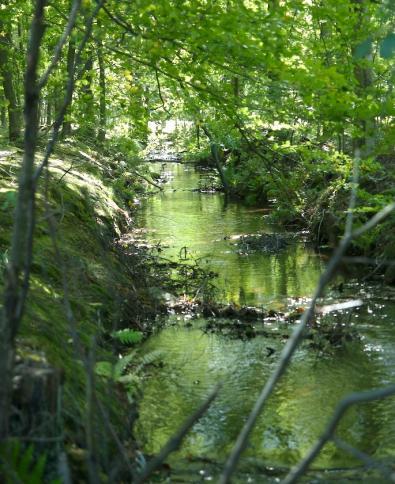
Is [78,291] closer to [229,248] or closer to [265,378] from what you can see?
[265,378]

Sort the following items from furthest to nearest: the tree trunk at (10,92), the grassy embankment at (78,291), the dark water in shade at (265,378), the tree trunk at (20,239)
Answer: the tree trunk at (10,92) < the dark water in shade at (265,378) < the grassy embankment at (78,291) < the tree trunk at (20,239)

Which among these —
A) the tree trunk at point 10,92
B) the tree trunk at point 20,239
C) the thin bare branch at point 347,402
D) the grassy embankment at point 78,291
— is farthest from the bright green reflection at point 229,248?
the thin bare branch at point 347,402

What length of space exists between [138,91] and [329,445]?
481 cm

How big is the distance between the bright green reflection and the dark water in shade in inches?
2.0

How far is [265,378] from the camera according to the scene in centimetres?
654

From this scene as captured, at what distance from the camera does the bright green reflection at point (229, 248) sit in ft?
33.2

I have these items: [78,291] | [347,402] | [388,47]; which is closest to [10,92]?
[78,291]

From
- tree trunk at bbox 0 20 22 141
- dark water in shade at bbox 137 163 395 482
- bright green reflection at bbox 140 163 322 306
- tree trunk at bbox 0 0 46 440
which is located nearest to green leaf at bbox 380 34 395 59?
tree trunk at bbox 0 0 46 440

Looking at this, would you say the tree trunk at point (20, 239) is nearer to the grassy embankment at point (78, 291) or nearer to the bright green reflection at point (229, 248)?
the grassy embankment at point (78, 291)

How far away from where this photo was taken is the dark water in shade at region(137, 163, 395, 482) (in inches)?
203

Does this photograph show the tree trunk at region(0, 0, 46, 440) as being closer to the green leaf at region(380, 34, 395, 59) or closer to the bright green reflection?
the green leaf at region(380, 34, 395, 59)

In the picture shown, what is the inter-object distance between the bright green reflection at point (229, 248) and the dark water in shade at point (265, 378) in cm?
5

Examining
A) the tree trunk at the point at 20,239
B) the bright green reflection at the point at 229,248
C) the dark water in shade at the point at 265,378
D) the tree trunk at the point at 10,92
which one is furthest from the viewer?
the tree trunk at the point at 10,92

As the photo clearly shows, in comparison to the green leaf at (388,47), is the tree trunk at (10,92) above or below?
above
